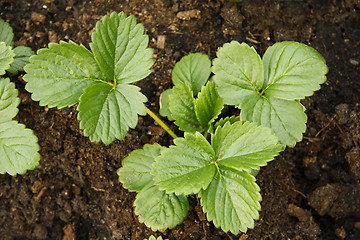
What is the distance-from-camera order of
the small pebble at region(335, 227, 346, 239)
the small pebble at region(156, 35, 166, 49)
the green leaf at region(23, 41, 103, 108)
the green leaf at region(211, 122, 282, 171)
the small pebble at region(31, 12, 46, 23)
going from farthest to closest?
the small pebble at region(31, 12, 46, 23) → the small pebble at region(156, 35, 166, 49) → the small pebble at region(335, 227, 346, 239) → the green leaf at region(23, 41, 103, 108) → the green leaf at region(211, 122, 282, 171)

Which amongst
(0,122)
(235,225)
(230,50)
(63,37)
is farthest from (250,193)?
(63,37)

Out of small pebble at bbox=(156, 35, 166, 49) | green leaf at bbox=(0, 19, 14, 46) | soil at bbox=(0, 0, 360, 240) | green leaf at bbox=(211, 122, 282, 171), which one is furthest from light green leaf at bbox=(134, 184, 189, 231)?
green leaf at bbox=(0, 19, 14, 46)

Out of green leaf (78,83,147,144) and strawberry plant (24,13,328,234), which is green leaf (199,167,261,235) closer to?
strawberry plant (24,13,328,234)

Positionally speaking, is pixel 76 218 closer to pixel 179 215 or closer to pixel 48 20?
pixel 179 215

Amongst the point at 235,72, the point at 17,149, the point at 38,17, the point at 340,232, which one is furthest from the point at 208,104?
the point at 38,17

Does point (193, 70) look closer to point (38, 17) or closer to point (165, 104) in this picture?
point (165, 104)
